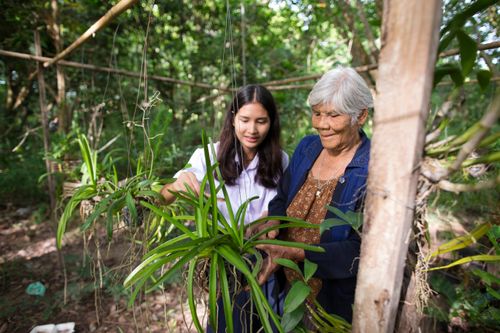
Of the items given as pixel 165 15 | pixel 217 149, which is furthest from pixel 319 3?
pixel 217 149

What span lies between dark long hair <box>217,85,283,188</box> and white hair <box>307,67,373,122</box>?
377mm

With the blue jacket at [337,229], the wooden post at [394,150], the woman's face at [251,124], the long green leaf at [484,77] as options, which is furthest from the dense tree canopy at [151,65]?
the wooden post at [394,150]

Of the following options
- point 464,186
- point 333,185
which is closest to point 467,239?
point 464,186

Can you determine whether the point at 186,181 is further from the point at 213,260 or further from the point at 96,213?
the point at 213,260

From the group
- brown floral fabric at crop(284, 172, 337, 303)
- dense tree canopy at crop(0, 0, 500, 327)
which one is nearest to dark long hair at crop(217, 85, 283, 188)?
brown floral fabric at crop(284, 172, 337, 303)

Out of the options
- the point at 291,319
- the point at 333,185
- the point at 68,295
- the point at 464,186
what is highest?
the point at 464,186

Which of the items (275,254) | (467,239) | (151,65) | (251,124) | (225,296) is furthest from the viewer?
(151,65)

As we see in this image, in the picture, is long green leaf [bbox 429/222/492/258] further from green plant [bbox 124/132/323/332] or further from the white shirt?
the white shirt

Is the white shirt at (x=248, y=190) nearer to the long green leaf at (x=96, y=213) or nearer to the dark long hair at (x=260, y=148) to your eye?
the dark long hair at (x=260, y=148)

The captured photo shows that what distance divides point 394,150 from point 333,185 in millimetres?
585

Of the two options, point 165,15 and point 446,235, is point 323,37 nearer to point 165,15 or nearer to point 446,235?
point 165,15

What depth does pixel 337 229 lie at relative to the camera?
0.92 meters

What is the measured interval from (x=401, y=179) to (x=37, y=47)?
262cm

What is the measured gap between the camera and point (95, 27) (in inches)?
54.4
